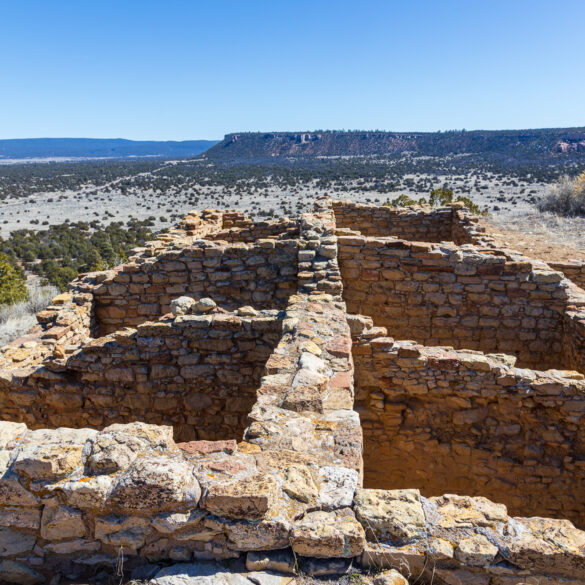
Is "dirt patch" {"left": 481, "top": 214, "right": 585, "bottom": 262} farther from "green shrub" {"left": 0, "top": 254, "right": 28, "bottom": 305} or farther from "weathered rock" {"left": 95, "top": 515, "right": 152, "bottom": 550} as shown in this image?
"green shrub" {"left": 0, "top": 254, "right": 28, "bottom": 305}

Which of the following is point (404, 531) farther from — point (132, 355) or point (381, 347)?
point (132, 355)

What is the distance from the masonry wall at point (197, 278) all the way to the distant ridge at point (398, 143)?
240 feet

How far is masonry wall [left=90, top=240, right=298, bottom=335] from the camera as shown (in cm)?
820

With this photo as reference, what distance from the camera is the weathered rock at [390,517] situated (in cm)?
232

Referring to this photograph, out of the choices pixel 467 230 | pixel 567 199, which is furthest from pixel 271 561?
pixel 567 199

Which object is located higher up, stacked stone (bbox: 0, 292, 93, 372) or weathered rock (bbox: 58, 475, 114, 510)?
weathered rock (bbox: 58, 475, 114, 510)

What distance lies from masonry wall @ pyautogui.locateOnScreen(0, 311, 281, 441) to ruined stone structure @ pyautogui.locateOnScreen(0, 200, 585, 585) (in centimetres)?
2

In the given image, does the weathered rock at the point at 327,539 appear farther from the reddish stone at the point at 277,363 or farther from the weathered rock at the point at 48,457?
the reddish stone at the point at 277,363

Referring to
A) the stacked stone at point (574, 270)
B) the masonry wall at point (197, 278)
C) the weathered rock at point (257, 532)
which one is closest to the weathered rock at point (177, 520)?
the weathered rock at point (257, 532)

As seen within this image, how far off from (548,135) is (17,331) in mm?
87370

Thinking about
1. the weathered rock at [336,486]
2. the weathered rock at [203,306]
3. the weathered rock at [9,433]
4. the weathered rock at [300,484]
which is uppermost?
the weathered rock at [9,433]

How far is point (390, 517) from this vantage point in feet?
7.70

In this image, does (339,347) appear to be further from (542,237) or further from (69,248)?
(69,248)

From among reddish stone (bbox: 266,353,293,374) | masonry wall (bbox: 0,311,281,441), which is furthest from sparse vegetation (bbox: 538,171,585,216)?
reddish stone (bbox: 266,353,293,374)
